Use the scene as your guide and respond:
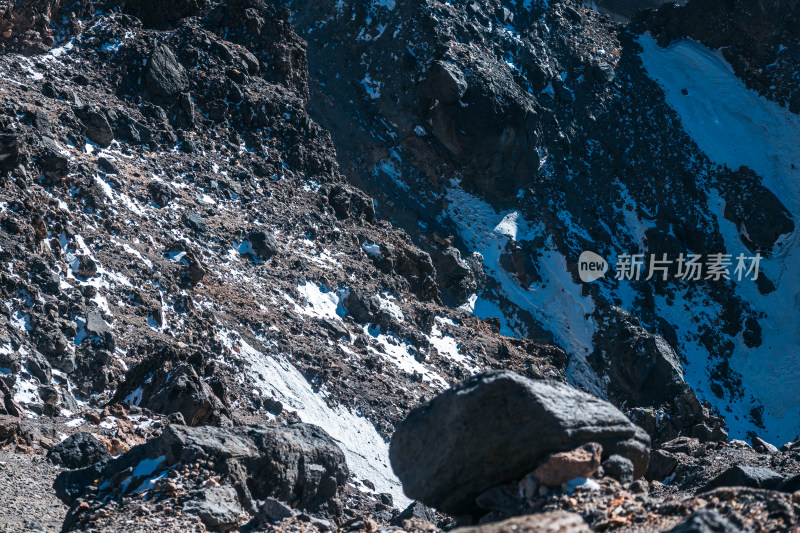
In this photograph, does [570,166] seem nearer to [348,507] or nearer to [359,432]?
[359,432]

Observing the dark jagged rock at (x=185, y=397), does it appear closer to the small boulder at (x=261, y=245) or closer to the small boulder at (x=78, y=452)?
the small boulder at (x=78, y=452)

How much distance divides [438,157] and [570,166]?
7102 millimetres

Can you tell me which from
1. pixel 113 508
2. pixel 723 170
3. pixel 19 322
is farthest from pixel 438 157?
pixel 113 508

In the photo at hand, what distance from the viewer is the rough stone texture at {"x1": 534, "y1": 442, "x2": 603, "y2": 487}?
324 inches

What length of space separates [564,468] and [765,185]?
36611 millimetres

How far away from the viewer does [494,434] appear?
8617 millimetres

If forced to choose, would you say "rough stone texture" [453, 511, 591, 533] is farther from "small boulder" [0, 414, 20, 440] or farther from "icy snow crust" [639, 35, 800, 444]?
"icy snow crust" [639, 35, 800, 444]

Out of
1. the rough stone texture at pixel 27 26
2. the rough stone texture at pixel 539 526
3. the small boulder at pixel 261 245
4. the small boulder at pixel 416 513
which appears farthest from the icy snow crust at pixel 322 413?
the rough stone texture at pixel 27 26

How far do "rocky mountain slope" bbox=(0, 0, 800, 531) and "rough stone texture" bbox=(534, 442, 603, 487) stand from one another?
0.03 meters

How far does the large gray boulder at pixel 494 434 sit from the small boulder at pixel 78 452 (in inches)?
216

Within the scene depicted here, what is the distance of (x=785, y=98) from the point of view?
143 feet

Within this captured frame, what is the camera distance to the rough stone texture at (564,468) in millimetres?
8242

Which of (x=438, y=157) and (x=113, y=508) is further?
(x=438, y=157)

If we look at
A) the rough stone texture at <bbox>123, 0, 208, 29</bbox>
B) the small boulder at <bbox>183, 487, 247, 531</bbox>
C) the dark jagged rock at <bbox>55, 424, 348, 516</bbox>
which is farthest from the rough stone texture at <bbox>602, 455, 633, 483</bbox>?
the rough stone texture at <bbox>123, 0, 208, 29</bbox>
